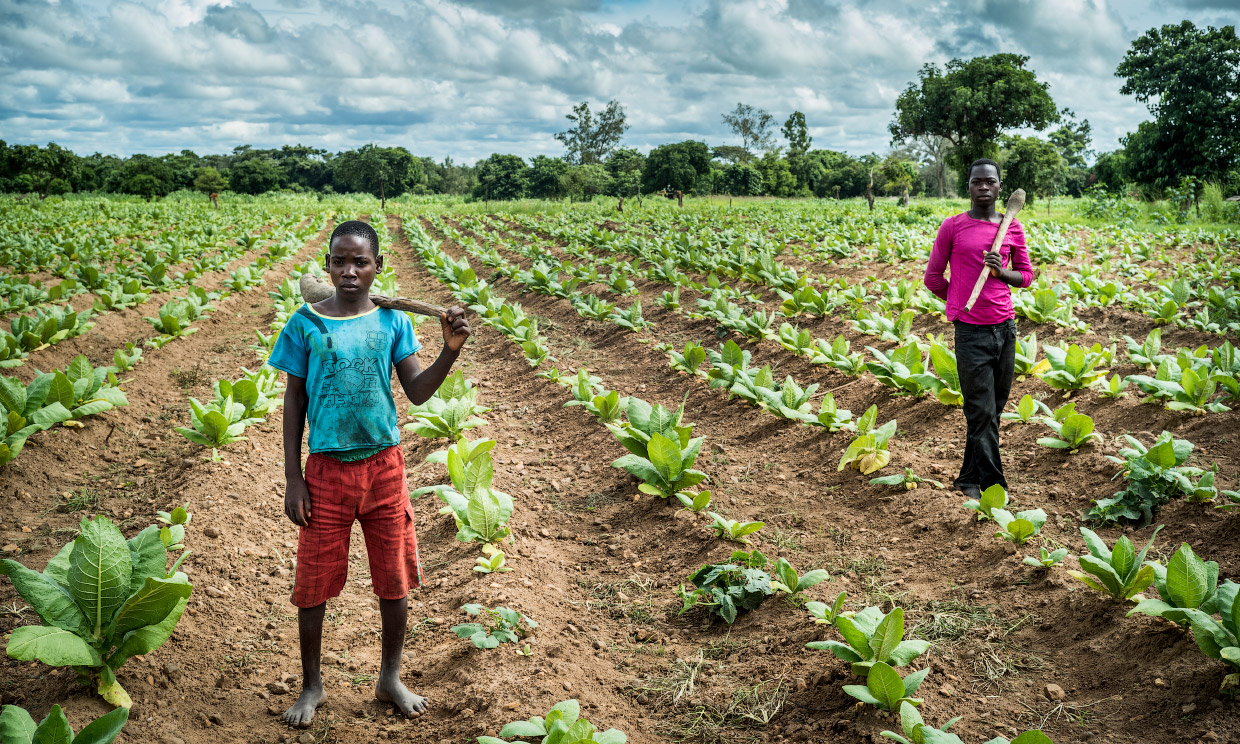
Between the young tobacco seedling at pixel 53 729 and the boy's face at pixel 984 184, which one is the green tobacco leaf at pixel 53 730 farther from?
the boy's face at pixel 984 184

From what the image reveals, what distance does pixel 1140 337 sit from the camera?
8938 mm

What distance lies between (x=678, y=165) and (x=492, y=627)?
51056mm

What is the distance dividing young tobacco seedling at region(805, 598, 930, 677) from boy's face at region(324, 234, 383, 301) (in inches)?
80.4

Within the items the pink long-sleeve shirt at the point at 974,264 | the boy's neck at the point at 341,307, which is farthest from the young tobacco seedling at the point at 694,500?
the boy's neck at the point at 341,307

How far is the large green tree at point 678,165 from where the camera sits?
5188 centimetres

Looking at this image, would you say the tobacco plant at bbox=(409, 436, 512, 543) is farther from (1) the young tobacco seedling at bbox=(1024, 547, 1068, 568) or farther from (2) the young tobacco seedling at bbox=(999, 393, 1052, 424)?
(2) the young tobacco seedling at bbox=(999, 393, 1052, 424)

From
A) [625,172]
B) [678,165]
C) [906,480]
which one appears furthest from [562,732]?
[625,172]

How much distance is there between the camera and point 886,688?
262 cm

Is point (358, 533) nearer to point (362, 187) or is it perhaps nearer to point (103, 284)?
point (103, 284)

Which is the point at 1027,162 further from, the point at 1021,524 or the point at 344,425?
the point at 344,425

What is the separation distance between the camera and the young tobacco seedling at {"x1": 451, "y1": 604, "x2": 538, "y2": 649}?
10.3 ft

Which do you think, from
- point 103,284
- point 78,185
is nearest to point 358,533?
point 103,284

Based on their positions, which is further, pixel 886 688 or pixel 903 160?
pixel 903 160

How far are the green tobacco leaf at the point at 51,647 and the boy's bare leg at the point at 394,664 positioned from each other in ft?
3.09
